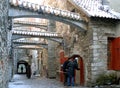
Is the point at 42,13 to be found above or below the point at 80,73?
above

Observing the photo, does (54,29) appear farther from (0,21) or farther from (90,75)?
(0,21)

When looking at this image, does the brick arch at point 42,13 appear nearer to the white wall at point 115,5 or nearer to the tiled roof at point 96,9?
the tiled roof at point 96,9

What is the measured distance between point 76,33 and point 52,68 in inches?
333

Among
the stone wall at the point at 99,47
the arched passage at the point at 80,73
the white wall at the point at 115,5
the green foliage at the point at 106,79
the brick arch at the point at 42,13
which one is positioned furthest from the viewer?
the white wall at the point at 115,5

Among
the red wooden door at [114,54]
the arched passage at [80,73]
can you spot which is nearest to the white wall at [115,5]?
the red wooden door at [114,54]

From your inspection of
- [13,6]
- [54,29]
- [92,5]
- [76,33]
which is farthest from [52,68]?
[13,6]

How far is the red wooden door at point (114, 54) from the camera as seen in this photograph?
14031mm

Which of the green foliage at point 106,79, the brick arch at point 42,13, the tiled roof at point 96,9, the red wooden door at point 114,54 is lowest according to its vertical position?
the green foliage at point 106,79

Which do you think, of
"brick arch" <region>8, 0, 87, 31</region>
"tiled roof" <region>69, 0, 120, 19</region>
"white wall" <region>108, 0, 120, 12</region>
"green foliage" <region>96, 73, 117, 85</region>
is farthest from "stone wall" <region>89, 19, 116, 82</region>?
"white wall" <region>108, 0, 120, 12</region>

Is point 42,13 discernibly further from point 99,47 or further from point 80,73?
point 80,73

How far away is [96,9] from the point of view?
585 inches

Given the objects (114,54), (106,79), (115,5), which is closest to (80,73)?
(106,79)

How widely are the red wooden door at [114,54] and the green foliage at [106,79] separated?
534 mm

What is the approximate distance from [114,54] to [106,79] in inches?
56.2
